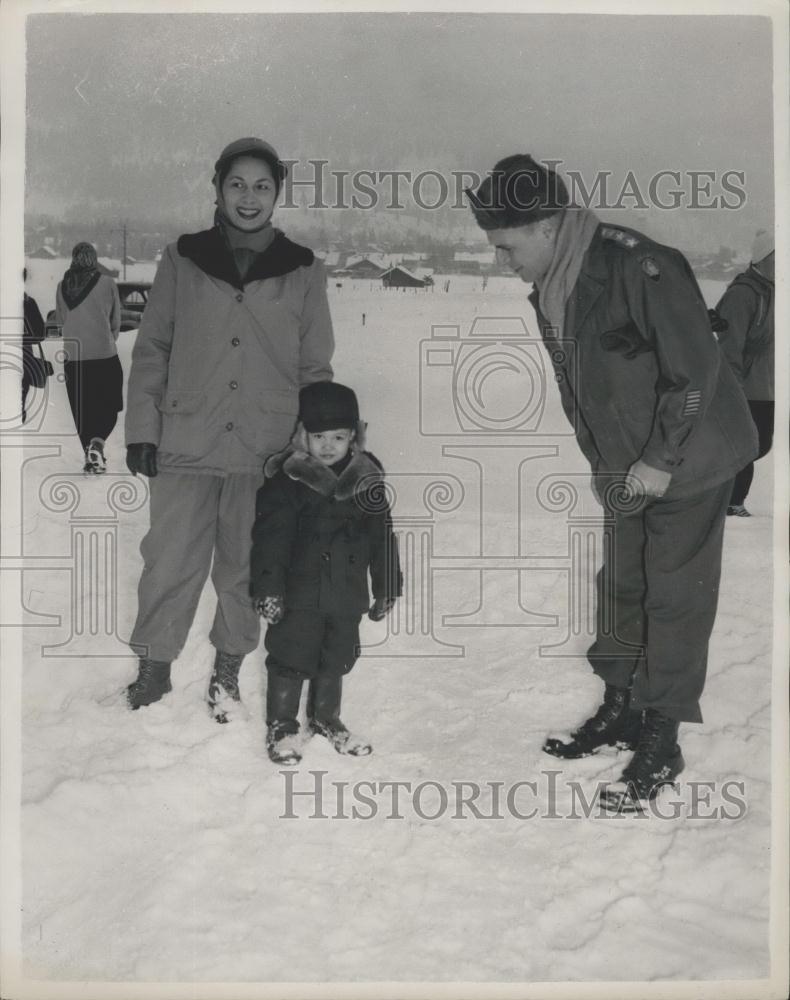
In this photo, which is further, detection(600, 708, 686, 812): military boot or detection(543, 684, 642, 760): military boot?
detection(543, 684, 642, 760): military boot

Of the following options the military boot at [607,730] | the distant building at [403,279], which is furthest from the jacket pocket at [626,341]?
the military boot at [607,730]

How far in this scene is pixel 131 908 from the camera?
6.90 feet

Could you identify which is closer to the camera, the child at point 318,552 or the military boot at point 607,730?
the child at point 318,552

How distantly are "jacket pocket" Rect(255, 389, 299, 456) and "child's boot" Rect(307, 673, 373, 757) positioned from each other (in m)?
0.64

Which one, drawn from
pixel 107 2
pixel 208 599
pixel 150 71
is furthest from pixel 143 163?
pixel 208 599

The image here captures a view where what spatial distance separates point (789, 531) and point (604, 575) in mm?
522

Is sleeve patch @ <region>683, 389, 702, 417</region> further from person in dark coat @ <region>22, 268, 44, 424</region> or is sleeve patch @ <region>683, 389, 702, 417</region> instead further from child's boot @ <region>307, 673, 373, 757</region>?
person in dark coat @ <region>22, 268, 44, 424</region>

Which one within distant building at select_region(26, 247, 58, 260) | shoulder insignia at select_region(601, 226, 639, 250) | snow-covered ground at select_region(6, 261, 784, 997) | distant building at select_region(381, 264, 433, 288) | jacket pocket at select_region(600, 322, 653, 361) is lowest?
snow-covered ground at select_region(6, 261, 784, 997)

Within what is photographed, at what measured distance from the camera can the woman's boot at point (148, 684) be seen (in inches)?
93.2

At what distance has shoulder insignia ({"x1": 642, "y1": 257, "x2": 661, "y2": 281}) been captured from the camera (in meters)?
1.99

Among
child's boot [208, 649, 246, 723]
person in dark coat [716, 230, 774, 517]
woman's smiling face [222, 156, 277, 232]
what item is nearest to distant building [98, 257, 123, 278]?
woman's smiling face [222, 156, 277, 232]

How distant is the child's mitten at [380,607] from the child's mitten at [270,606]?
0.25m

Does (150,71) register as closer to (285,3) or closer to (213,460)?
(285,3)

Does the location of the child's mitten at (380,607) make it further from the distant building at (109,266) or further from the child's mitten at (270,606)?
the distant building at (109,266)
